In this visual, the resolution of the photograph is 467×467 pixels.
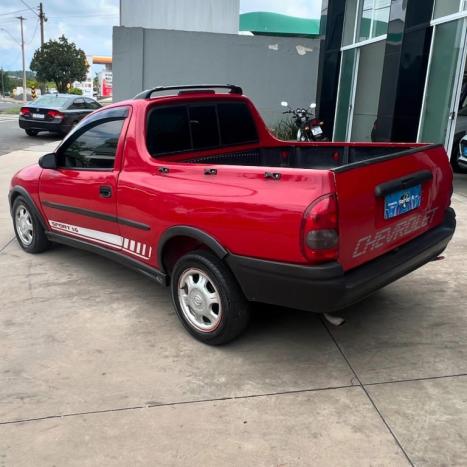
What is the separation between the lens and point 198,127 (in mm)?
4043

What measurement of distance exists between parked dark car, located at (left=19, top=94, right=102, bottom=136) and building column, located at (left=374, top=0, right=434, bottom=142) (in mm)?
10307

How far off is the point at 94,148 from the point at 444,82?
22.0 feet

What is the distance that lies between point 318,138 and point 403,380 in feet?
29.6

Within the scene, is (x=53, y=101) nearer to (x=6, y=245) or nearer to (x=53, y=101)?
(x=53, y=101)

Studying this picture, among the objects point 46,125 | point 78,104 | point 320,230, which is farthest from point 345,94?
point 320,230

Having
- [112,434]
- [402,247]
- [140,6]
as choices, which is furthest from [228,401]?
[140,6]

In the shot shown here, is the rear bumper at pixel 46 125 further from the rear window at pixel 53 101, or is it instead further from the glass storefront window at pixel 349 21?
the glass storefront window at pixel 349 21

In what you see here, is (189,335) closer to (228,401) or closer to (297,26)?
(228,401)

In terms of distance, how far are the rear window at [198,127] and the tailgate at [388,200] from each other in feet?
5.36

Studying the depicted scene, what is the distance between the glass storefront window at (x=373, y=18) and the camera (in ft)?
34.7

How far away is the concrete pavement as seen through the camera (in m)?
2.36

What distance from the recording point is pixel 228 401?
8.89 feet

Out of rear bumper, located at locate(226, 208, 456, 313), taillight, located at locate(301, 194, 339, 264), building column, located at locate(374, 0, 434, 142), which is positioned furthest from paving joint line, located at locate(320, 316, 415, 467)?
building column, located at locate(374, 0, 434, 142)

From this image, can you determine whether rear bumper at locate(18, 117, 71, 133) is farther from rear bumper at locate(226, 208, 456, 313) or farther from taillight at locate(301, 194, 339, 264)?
taillight at locate(301, 194, 339, 264)
